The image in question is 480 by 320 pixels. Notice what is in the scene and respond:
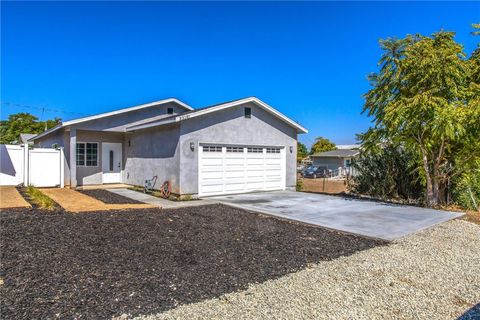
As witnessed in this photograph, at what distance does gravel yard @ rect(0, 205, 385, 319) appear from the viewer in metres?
3.58

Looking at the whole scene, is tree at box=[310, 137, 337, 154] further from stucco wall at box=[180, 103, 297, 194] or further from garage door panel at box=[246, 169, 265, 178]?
garage door panel at box=[246, 169, 265, 178]

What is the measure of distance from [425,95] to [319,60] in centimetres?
1317

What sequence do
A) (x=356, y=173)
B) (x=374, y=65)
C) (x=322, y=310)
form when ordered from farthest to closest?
1. (x=356, y=173)
2. (x=374, y=65)
3. (x=322, y=310)

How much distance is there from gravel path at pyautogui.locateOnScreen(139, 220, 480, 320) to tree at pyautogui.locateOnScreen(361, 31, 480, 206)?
5.25 metres

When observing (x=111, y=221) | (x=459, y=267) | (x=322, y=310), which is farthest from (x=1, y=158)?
(x=459, y=267)

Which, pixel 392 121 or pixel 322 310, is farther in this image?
pixel 392 121

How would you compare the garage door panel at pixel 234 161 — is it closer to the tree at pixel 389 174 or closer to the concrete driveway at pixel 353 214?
the concrete driveway at pixel 353 214

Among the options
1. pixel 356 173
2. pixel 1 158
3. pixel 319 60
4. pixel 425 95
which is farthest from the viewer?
pixel 319 60

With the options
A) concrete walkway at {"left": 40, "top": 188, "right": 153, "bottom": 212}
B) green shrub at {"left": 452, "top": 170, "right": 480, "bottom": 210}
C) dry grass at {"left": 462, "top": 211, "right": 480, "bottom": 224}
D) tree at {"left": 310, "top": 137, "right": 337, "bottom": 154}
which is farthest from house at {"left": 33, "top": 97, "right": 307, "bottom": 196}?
tree at {"left": 310, "top": 137, "right": 337, "bottom": 154}

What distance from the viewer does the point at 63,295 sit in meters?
3.69

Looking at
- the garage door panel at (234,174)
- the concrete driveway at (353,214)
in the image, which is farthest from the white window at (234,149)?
the concrete driveway at (353,214)

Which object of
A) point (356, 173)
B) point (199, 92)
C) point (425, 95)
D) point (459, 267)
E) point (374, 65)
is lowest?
point (459, 267)

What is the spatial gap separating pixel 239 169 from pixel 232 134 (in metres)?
1.62

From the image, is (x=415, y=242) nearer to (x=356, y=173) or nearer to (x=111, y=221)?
(x=111, y=221)
